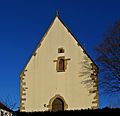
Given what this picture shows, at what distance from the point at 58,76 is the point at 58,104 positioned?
7.41 feet

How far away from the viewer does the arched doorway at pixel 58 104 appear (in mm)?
32125

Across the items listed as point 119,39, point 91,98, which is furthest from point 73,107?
point 119,39

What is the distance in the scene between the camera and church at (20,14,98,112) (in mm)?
31719

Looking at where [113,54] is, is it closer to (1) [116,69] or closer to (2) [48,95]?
(1) [116,69]

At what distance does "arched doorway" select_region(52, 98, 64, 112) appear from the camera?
32125mm

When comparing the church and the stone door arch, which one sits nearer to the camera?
the church

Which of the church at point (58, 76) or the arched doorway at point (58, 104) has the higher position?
the church at point (58, 76)

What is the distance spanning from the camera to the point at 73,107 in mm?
31484

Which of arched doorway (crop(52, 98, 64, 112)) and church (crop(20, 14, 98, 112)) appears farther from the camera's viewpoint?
arched doorway (crop(52, 98, 64, 112))

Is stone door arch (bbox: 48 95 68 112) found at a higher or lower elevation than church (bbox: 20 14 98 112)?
lower

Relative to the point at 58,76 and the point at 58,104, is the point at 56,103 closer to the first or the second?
the point at 58,104

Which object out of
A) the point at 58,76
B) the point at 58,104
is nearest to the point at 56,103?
the point at 58,104

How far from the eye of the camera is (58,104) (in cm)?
3228

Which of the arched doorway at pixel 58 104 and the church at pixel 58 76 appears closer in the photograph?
the church at pixel 58 76
